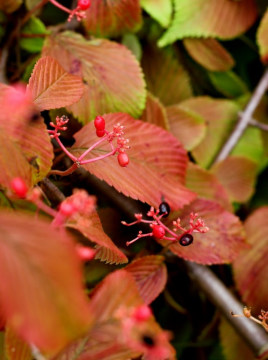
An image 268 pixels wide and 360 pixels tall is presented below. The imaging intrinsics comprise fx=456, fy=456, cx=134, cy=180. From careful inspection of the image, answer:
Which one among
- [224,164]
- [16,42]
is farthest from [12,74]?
[224,164]

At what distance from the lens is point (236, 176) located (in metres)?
0.80

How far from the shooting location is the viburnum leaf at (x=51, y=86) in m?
0.40

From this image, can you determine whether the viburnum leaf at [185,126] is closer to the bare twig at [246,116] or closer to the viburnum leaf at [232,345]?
the bare twig at [246,116]

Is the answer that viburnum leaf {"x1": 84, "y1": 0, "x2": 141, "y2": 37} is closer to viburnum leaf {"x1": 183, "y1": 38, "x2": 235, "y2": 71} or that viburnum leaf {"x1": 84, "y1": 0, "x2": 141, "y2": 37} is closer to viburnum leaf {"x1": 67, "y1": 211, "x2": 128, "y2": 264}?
viburnum leaf {"x1": 183, "y1": 38, "x2": 235, "y2": 71}

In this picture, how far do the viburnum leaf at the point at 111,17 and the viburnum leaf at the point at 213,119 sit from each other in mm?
180

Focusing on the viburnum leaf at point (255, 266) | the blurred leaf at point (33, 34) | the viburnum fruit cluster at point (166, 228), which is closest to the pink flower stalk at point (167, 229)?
the viburnum fruit cluster at point (166, 228)

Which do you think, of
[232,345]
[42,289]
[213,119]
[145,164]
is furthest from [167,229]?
[213,119]

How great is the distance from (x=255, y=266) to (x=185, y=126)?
9.7 inches

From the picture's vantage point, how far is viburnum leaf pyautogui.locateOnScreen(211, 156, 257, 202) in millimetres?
796

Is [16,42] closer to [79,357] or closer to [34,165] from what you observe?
[34,165]

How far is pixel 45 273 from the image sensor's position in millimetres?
206

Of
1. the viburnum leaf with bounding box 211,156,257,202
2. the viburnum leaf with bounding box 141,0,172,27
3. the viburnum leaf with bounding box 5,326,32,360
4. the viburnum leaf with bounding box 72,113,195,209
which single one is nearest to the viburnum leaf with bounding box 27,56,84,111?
the viburnum leaf with bounding box 72,113,195,209

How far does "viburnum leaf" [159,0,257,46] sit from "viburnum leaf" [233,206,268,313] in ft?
1.01

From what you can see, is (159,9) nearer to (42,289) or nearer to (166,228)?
(166,228)
